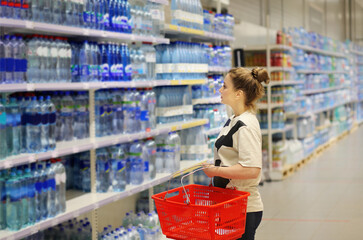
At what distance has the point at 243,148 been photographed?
2932 millimetres

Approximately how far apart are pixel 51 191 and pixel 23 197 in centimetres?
25

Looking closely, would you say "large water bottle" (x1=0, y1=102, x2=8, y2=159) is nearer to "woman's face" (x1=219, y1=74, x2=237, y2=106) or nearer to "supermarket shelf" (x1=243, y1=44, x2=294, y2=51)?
"woman's face" (x1=219, y1=74, x2=237, y2=106)

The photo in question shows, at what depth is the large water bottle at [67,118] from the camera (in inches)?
165

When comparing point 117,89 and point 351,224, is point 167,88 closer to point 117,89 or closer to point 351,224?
point 117,89

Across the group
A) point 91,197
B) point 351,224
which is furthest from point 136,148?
point 351,224

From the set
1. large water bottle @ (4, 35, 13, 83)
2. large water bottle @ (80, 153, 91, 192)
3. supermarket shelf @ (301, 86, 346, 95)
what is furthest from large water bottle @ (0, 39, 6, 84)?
supermarket shelf @ (301, 86, 346, 95)

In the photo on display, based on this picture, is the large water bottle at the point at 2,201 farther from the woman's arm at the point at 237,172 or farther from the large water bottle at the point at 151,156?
the large water bottle at the point at 151,156

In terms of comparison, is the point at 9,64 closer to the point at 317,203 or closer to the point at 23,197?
the point at 23,197

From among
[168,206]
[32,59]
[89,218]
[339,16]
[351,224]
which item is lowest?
[351,224]

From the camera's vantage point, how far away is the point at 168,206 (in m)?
2.83

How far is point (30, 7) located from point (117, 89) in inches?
53.2

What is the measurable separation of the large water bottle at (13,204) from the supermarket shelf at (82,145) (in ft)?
0.50

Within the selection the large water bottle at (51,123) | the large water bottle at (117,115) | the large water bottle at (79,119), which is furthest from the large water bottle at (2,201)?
the large water bottle at (117,115)

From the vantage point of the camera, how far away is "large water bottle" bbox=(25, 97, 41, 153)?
364cm
